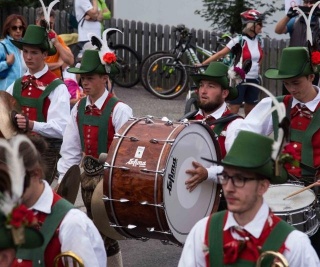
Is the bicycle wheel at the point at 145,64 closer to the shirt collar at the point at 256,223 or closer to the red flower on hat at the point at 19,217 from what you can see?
the shirt collar at the point at 256,223

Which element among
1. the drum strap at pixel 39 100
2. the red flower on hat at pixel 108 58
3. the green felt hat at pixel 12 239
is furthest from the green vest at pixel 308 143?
the green felt hat at pixel 12 239

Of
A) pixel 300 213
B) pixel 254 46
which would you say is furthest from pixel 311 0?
pixel 300 213

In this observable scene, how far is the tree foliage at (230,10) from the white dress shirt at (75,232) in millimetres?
12164

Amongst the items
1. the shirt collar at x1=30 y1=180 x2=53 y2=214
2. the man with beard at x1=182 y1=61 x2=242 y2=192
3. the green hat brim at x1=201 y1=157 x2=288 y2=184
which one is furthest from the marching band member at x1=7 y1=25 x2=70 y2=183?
the green hat brim at x1=201 y1=157 x2=288 y2=184

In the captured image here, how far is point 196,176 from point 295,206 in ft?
3.07

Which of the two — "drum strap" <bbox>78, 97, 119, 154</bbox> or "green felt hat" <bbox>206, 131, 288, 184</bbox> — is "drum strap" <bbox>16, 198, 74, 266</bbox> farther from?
"drum strap" <bbox>78, 97, 119, 154</bbox>

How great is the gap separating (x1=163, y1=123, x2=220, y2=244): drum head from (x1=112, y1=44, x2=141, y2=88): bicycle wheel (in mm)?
9228

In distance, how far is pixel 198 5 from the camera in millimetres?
18391

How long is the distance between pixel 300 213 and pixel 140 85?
35.2ft

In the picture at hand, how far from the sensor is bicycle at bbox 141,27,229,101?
16094mm

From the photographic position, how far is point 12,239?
4.49 meters

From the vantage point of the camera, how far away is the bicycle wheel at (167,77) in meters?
16.1

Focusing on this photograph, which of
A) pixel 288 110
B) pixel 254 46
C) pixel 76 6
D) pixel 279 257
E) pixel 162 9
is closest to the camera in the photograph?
pixel 279 257

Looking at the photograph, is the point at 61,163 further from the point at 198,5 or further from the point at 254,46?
the point at 198,5
